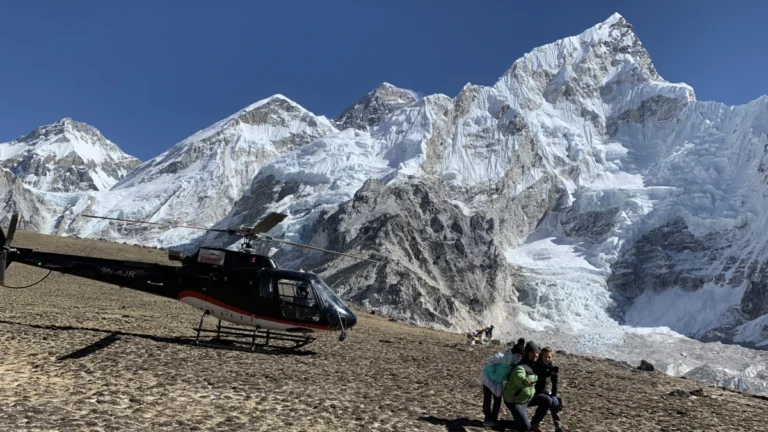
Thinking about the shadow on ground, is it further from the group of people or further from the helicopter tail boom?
the group of people

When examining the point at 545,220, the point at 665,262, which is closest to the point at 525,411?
the point at 665,262

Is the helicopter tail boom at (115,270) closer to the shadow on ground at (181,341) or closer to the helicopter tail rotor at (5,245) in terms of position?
the helicopter tail rotor at (5,245)

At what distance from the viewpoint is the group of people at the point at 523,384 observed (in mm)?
8805

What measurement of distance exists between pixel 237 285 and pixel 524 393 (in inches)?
383

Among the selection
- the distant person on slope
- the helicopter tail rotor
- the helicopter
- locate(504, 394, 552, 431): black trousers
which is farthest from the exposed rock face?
locate(504, 394, 552, 431): black trousers

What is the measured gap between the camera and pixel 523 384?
8.73m

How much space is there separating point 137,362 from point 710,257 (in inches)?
6229

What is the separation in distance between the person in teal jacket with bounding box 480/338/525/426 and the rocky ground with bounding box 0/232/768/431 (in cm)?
29

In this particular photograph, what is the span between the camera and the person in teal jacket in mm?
9305

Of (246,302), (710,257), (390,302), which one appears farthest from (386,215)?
(246,302)

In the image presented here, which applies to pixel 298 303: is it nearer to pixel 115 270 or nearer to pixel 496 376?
pixel 115 270

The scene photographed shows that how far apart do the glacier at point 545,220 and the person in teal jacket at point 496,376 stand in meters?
79.9

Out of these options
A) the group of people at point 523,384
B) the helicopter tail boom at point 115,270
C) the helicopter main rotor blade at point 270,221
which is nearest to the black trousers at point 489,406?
the group of people at point 523,384

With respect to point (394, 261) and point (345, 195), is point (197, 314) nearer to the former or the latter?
point (394, 261)
